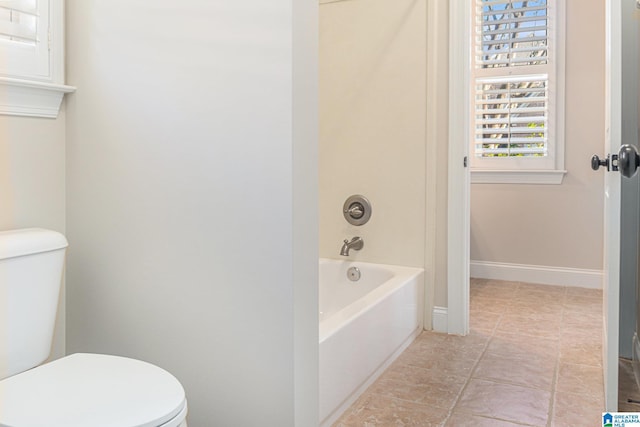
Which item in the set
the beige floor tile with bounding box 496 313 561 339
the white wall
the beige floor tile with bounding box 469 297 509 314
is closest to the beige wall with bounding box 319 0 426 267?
the beige floor tile with bounding box 496 313 561 339

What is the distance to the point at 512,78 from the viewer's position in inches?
161

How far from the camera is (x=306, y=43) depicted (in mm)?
1444

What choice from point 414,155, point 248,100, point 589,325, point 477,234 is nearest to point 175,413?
point 248,100

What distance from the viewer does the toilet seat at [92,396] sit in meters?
1.12

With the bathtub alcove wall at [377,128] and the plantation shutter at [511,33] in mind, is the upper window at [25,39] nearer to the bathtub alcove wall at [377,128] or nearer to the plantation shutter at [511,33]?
the bathtub alcove wall at [377,128]

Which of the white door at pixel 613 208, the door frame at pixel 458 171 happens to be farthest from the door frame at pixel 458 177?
the white door at pixel 613 208

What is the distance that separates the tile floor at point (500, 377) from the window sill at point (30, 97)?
1441 mm

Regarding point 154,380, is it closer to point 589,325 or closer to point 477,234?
point 589,325

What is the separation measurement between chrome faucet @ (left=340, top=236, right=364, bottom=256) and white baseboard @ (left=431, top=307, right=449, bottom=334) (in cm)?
54

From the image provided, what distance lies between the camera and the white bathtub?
1.91m

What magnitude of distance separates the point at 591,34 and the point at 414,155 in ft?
6.53

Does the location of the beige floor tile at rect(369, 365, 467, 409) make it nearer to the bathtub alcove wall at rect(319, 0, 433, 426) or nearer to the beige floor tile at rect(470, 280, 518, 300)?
the bathtub alcove wall at rect(319, 0, 433, 426)

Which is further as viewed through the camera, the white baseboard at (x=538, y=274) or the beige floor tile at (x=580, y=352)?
the white baseboard at (x=538, y=274)

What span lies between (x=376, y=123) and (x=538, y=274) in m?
2.04
